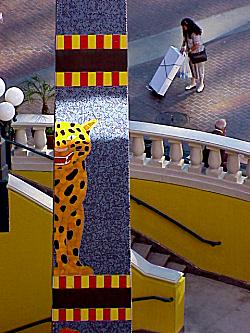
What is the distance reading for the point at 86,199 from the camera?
14.6 metres

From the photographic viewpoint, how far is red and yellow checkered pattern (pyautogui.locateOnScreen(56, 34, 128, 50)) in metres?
14.8

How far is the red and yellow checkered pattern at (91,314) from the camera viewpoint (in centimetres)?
1456

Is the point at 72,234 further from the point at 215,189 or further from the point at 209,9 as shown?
the point at 209,9

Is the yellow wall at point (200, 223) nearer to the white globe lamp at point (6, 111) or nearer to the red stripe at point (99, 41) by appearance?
the white globe lamp at point (6, 111)

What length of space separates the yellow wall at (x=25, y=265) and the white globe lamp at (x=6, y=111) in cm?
109

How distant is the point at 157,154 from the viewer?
20.2m

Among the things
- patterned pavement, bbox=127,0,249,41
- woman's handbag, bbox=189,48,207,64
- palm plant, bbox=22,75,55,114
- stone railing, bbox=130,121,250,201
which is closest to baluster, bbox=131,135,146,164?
stone railing, bbox=130,121,250,201

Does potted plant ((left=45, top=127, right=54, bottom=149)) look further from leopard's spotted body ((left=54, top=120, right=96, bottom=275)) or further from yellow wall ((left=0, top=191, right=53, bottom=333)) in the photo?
leopard's spotted body ((left=54, top=120, right=96, bottom=275))

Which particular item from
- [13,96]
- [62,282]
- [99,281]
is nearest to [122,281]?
[99,281]

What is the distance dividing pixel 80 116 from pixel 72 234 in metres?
1.34

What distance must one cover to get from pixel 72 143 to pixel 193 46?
9706 mm

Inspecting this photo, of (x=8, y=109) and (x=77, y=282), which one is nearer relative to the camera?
(x=77, y=282)

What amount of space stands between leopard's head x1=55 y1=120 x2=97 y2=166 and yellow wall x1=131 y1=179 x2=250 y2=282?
5.68m

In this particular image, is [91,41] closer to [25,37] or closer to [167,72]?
[167,72]
